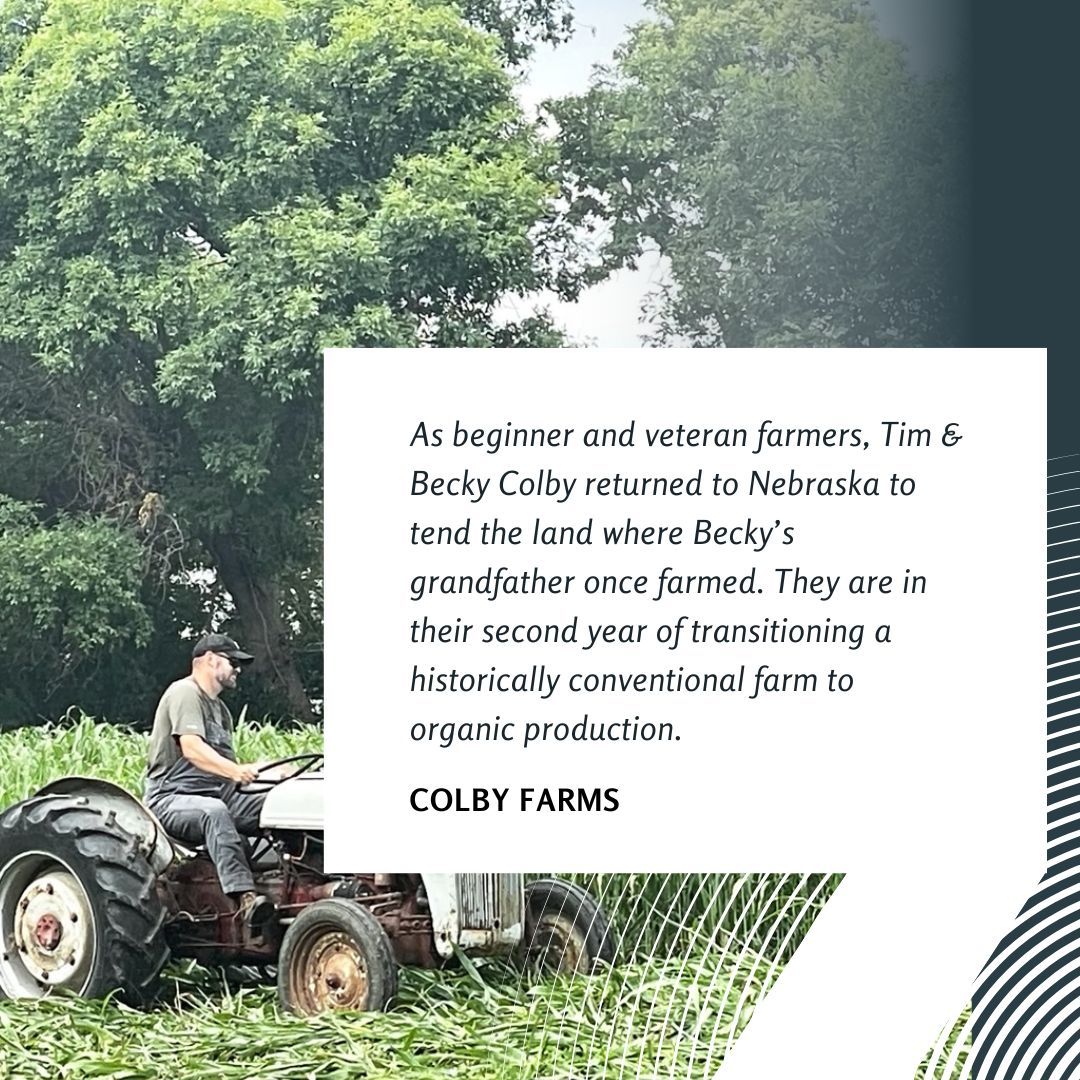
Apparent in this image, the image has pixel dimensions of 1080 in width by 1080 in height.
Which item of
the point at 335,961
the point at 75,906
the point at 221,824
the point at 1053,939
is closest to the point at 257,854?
the point at 221,824

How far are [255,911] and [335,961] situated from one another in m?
0.18

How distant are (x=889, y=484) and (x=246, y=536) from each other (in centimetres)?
124

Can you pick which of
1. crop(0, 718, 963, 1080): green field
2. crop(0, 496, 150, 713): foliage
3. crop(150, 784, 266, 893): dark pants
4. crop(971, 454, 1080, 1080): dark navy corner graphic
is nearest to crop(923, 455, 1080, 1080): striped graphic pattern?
crop(971, 454, 1080, 1080): dark navy corner graphic

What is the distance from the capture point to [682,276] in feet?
11.1

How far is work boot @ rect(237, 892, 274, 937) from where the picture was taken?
3291mm

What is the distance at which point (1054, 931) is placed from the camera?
3383mm

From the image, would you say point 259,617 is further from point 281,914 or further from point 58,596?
point 281,914

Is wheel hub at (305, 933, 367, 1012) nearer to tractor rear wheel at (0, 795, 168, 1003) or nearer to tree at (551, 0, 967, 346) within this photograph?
tractor rear wheel at (0, 795, 168, 1003)

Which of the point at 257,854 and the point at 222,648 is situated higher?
the point at 222,648

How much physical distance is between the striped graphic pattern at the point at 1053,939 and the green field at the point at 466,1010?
39 cm

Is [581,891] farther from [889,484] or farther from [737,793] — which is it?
[889,484]

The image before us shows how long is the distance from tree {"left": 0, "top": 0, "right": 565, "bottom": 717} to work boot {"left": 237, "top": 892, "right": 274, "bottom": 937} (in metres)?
0.40

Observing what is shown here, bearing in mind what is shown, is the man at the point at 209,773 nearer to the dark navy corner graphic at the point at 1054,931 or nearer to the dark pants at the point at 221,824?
the dark pants at the point at 221,824

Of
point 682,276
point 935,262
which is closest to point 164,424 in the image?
point 682,276
